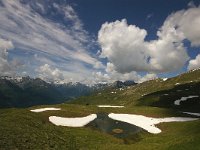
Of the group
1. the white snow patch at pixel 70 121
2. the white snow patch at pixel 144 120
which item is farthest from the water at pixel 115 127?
the white snow patch at pixel 144 120

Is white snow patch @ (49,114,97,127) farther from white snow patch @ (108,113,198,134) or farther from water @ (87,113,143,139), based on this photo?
white snow patch @ (108,113,198,134)

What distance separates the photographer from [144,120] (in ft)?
291

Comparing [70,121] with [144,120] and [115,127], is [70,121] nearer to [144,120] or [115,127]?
[115,127]

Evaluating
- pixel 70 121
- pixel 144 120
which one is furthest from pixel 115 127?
pixel 144 120

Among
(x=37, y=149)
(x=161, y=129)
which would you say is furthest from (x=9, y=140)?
(x=161, y=129)

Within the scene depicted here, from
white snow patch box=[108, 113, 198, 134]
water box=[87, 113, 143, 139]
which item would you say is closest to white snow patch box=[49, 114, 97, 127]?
water box=[87, 113, 143, 139]

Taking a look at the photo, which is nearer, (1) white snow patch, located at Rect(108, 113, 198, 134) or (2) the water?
(2) the water

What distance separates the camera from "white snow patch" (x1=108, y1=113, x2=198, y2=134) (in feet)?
251

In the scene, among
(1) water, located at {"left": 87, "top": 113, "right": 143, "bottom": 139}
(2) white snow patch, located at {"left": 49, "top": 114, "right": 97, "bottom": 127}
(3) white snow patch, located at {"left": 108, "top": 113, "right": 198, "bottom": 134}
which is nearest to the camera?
(1) water, located at {"left": 87, "top": 113, "right": 143, "bottom": 139}

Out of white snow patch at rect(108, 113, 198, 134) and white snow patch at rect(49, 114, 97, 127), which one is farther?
white snow patch at rect(108, 113, 198, 134)

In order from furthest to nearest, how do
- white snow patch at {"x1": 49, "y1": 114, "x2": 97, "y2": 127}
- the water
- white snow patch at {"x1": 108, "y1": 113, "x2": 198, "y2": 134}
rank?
white snow patch at {"x1": 108, "y1": 113, "x2": 198, "y2": 134} → white snow patch at {"x1": 49, "y1": 114, "x2": 97, "y2": 127} → the water

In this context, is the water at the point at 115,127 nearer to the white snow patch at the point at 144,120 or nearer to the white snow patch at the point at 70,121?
the white snow patch at the point at 70,121

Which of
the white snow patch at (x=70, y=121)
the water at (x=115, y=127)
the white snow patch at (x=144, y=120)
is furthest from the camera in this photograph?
the white snow patch at (x=144, y=120)

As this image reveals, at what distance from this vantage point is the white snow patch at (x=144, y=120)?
76.6 meters
